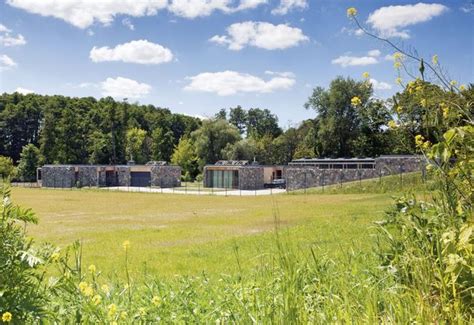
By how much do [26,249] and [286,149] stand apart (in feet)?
195

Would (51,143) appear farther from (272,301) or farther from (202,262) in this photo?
(272,301)

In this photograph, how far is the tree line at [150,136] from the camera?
176ft

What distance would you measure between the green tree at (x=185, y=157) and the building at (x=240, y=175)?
10524 mm

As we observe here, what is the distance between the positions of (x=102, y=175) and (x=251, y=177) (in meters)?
17.2

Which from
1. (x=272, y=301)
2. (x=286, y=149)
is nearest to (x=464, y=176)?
(x=272, y=301)

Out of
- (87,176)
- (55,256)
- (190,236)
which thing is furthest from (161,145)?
(55,256)

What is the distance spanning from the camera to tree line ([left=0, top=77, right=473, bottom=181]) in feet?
176

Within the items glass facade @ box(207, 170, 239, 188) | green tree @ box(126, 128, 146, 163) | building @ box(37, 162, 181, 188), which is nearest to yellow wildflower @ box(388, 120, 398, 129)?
glass facade @ box(207, 170, 239, 188)

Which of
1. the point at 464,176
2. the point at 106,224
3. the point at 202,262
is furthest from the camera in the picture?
the point at 106,224

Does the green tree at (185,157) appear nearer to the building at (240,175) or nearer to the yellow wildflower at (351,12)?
the building at (240,175)

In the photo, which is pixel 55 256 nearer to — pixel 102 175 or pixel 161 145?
pixel 102 175

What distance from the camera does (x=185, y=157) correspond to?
59406 mm

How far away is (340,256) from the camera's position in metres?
3.98

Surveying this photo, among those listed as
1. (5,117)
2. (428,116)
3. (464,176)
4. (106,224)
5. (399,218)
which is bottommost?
(106,224)
